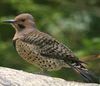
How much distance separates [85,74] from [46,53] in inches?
32.4

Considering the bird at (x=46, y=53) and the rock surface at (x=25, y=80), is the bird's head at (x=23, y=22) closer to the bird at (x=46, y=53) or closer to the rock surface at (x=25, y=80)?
the bird at (x=46, y=53)

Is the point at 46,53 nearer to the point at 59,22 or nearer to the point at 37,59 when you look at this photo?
the point at 37,59

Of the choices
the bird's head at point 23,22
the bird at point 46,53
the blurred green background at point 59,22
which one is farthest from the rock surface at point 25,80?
the blurred green background at point 59,22

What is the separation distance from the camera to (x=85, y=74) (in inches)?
492

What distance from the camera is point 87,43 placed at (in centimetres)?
1631

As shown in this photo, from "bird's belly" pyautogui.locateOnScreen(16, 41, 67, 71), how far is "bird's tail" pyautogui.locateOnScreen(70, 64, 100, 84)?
25cm

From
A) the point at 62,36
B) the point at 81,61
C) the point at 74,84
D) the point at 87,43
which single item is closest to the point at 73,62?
the point at 81,61

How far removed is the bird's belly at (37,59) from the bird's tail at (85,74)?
0.25m

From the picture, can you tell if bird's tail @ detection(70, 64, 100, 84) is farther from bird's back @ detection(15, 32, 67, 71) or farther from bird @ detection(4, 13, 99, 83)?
bird's back @ detection(15, 32, 67, 71)

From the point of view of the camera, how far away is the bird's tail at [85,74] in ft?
40.6

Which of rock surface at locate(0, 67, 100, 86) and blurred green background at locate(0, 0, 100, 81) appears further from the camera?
blurred green background at locate(0, 0, 100, 81)

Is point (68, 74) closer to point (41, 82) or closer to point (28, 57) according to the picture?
point (28, 57)

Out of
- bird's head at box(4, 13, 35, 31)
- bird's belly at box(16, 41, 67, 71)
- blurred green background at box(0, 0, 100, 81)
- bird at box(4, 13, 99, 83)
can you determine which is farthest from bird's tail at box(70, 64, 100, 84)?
blurred green background at box(0, 0, 100, 81)

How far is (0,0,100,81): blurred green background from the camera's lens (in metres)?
17.7
